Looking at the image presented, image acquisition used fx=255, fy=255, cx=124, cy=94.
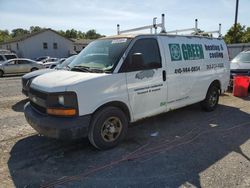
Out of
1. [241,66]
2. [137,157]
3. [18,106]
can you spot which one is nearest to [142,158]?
[137,157]

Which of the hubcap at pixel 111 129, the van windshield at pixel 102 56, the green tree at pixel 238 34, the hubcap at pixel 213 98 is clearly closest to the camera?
the hubcap at pixel 111 129

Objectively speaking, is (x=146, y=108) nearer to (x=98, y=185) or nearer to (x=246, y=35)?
(x=98, y=185)

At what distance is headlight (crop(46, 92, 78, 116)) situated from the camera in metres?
4.00

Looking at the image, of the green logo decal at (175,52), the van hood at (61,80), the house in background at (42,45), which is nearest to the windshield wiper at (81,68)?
the van hood at (61,80)

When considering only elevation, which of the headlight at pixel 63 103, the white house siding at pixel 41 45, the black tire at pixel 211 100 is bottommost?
the black tire at pixel 211 100

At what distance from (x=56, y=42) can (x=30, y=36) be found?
4.59 metres

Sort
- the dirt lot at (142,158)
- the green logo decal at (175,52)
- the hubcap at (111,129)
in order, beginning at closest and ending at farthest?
the dirt lot at (142,158) → the hubcap at (111,129) → the green logo decal at (175,52)

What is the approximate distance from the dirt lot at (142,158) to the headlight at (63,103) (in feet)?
2.81

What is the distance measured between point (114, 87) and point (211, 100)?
3895mm

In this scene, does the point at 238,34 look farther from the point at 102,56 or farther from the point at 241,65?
the point at 102,56

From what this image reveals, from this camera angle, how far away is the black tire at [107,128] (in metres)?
4.34

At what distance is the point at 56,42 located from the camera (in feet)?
152

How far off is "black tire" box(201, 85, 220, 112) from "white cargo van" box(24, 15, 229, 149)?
85cm

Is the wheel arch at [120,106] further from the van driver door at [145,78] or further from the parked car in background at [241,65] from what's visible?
the parked car in background at [241,65]
